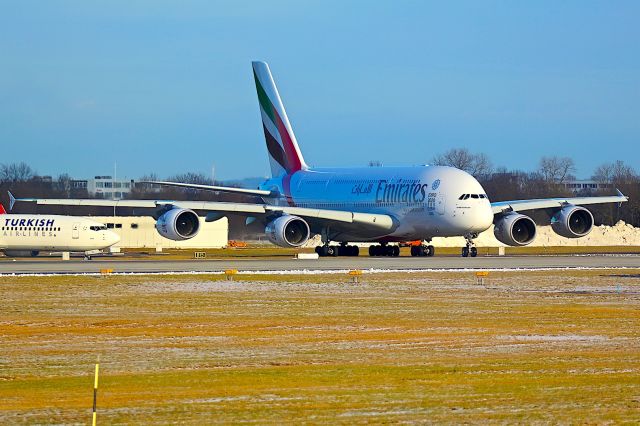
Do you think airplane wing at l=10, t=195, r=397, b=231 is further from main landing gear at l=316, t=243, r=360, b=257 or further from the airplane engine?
the airplane engine

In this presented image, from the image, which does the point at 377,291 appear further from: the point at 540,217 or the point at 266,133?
the point at 540,217

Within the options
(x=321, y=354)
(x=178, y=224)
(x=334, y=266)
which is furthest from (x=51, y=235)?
(x=321, y=354)

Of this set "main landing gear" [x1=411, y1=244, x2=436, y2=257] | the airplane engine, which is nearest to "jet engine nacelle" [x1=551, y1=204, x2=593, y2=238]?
"main landing gear" [x1=411, y1=244, x2=436, y2=257]

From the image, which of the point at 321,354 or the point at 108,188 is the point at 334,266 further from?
the point at 108,188

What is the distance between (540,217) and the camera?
9938 cm

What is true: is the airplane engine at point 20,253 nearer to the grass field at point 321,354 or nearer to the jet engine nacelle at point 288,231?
the jet engine nacelle at point 288,231

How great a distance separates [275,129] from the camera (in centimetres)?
7438

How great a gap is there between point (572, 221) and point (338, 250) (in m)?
12.1

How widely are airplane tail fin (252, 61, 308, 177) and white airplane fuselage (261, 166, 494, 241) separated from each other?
2.22 meters

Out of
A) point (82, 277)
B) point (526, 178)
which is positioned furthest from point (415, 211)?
point (526, 178)

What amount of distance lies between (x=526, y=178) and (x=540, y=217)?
31979mm

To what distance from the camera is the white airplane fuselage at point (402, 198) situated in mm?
60500

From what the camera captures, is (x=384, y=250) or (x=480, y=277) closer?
(x=480, y=277)

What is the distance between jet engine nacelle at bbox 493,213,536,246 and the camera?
63500 millimetres
